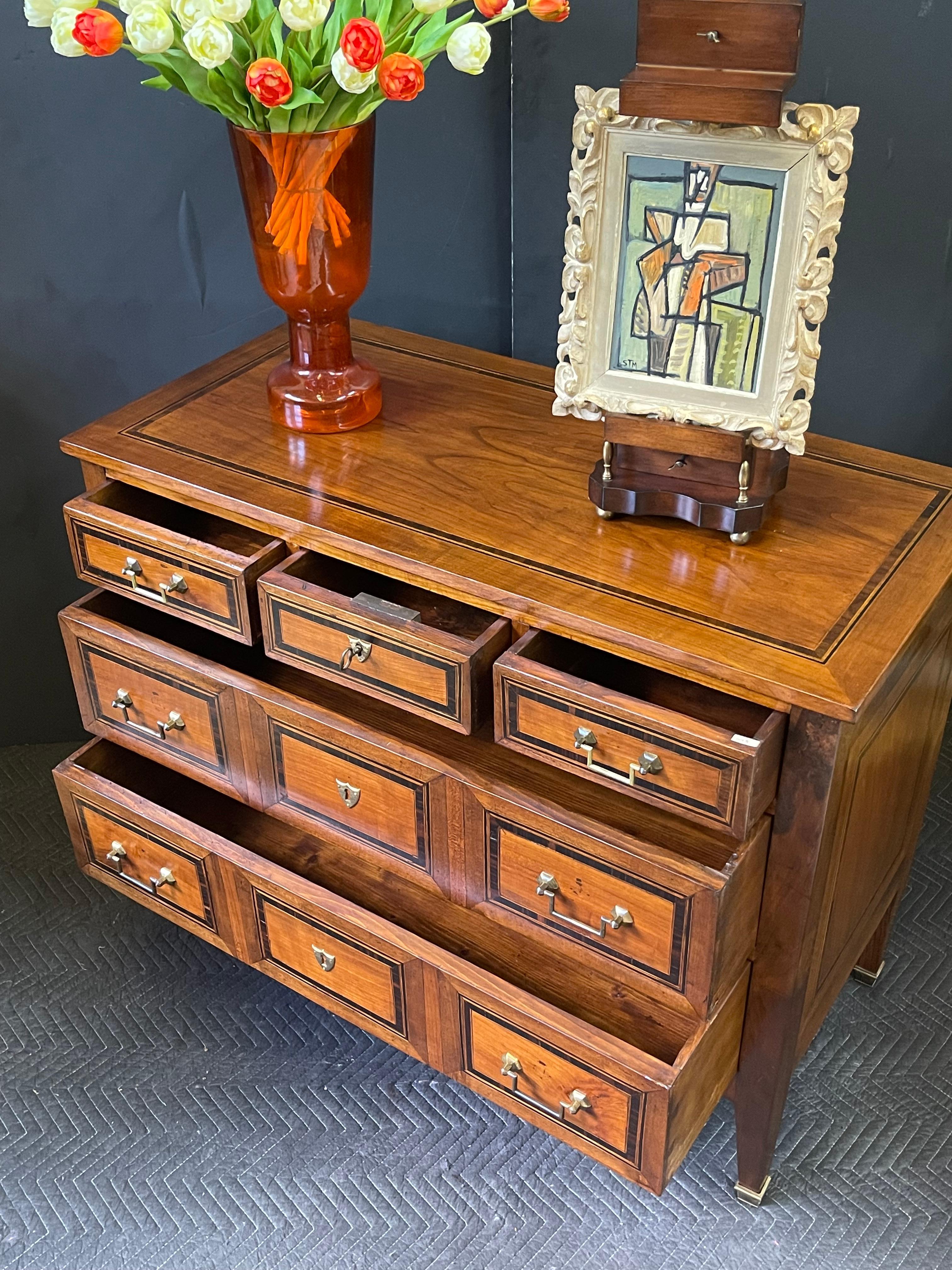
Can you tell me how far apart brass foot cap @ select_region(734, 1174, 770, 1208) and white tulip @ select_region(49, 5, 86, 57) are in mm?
1295

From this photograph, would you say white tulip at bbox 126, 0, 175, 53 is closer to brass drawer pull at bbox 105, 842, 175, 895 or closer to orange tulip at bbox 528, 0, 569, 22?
orange tulip at bbox 528, 0, 569, 22

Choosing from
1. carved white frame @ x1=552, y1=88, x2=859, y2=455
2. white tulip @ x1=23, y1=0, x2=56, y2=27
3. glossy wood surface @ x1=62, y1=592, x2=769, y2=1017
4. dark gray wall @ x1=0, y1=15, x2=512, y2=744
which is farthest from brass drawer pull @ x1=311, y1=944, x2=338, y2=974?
white tulip @ x1=23, y1=0, x2=56, y2=27

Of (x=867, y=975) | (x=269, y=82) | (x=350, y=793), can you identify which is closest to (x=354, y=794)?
(x=350, y=793)

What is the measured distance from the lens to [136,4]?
3.41ft

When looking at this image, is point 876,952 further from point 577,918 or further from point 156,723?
point 156,723

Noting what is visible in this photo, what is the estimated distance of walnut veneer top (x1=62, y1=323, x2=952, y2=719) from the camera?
101 centimetres

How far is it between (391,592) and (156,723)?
0.31 m

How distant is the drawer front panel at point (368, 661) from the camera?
110cm

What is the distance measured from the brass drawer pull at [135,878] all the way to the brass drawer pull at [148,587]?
32cm

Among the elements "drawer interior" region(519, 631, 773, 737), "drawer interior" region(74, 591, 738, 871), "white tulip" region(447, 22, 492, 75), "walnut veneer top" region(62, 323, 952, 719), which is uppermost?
"white tulip" region(447, 22, 492, 75)

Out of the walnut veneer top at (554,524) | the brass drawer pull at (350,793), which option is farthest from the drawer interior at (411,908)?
the walnut veneer top at (554,524)

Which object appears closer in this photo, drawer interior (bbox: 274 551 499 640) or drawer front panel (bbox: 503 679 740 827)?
drawer front panel (bbox: 503 679 740 827)

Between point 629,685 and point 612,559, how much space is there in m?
0.14

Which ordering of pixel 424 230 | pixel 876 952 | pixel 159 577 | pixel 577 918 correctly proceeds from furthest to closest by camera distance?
pixel 424 230, pixel 876 952, pixel 159 577, pixel 577 918
